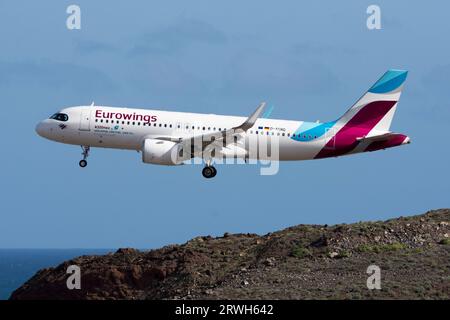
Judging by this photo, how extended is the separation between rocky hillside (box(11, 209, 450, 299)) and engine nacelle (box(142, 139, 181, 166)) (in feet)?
18.9

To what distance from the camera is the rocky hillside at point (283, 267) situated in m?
→ 42.6

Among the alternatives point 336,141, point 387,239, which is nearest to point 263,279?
point 387,239

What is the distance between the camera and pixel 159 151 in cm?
5906

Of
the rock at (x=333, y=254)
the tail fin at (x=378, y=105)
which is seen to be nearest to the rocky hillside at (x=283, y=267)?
the rock at (x=333, y=254)

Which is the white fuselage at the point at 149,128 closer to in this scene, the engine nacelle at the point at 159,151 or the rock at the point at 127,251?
the engine nacelle at the point at 159,151

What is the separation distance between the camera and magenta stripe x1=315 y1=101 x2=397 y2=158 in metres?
62.8

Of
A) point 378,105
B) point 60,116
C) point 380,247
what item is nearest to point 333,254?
point 380,247

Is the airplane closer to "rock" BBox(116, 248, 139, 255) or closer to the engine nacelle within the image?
the engine nacelle

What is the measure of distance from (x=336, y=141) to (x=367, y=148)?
221cm

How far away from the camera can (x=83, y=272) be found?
56.2 metres

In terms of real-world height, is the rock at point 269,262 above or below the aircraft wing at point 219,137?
below

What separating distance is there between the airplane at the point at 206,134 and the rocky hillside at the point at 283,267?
19.9 ft
